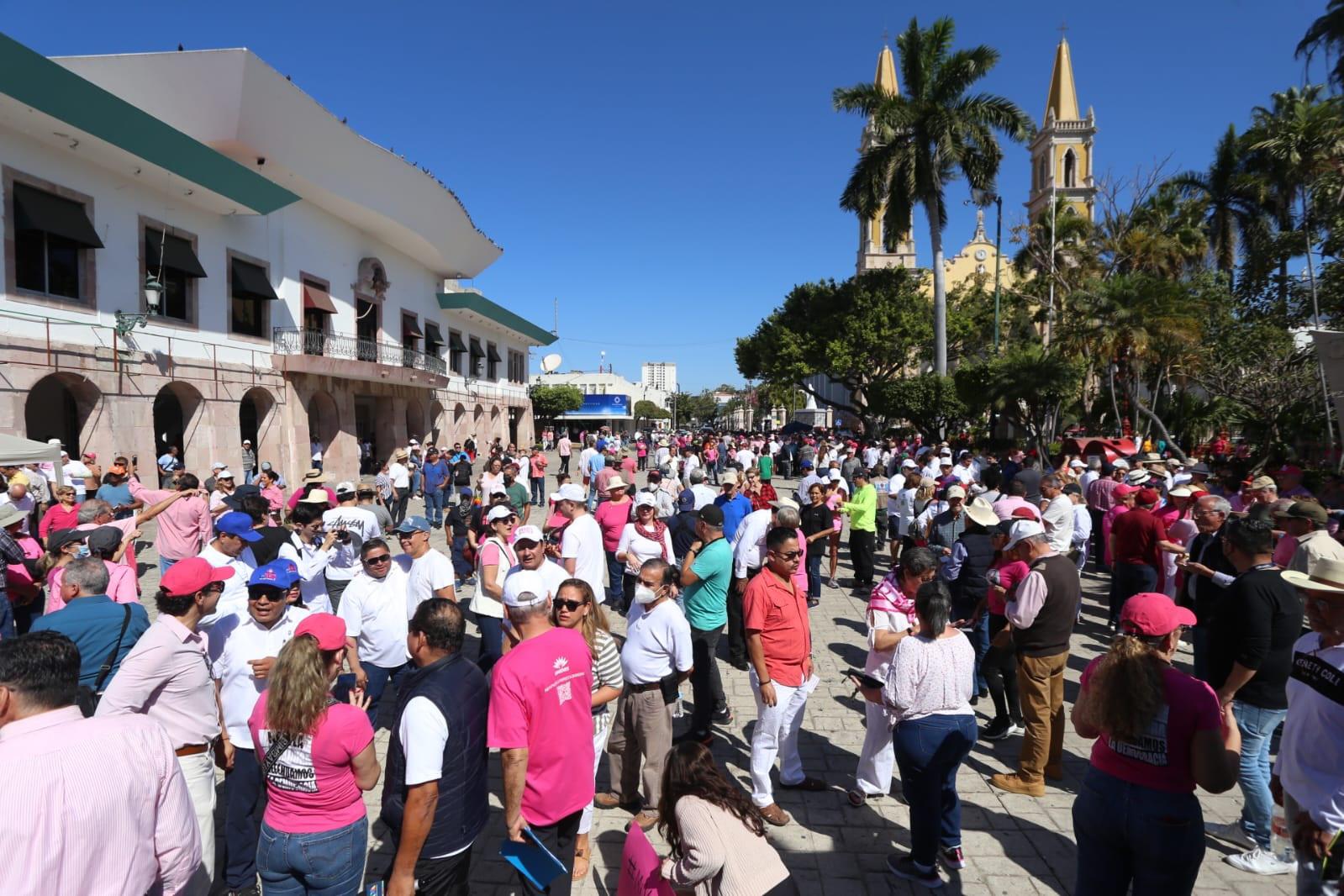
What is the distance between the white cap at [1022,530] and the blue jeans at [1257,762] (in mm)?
1353

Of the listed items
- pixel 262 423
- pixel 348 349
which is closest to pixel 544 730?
pixel 262 423

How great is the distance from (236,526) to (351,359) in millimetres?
19603

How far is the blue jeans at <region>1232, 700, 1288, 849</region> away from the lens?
11.8 ft

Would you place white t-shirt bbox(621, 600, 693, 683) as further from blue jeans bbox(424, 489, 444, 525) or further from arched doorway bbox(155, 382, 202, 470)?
arched doorway bbox(155, 382, 202, 470)

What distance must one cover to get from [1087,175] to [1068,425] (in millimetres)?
38306

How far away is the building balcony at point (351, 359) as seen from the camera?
65.0 feet

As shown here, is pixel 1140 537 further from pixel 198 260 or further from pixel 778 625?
pixel 198 260

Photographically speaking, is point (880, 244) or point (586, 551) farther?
point (880, 244)

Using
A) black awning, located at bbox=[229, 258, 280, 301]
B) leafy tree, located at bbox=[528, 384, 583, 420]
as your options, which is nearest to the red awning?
black awning, located at bbox=[229, 258, 280, 301]

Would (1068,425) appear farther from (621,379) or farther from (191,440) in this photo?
(621,379)

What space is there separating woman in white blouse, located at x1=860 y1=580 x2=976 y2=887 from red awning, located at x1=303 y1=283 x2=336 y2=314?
73.9 ft

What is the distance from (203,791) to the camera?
9.73 ft

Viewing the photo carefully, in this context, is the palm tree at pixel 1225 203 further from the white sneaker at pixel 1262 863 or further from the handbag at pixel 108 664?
the handbag at pixel 108 664

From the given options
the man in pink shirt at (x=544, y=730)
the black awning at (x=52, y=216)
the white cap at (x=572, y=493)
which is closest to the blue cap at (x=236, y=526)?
the white cap at (x=572, y=493)
